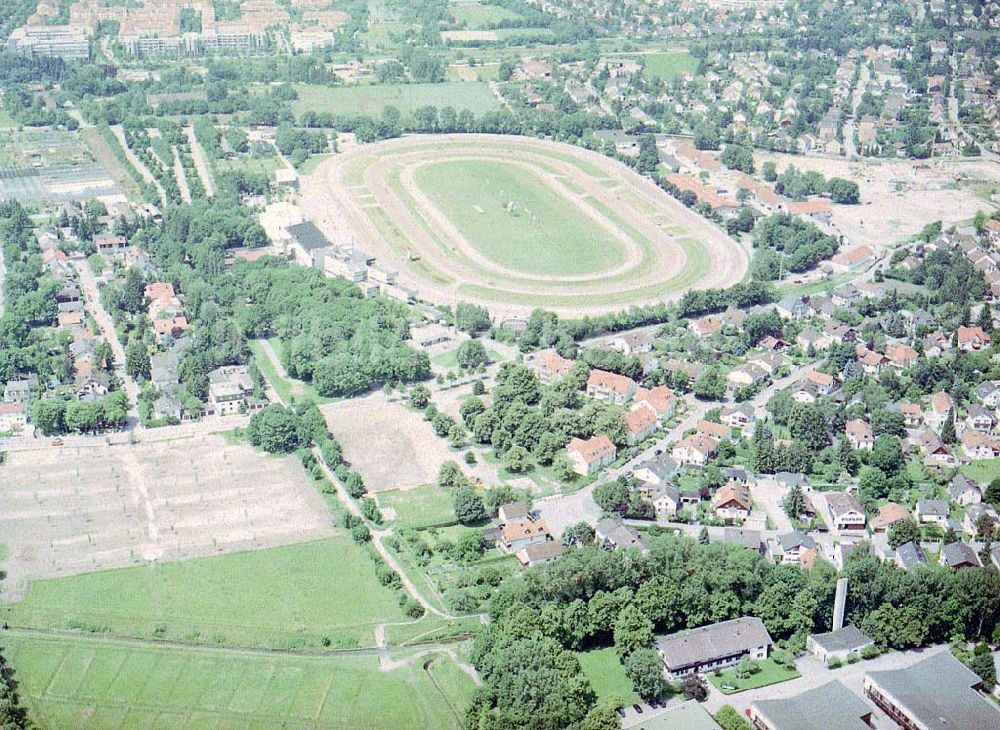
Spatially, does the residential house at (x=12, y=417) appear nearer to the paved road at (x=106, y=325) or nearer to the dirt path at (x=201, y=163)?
the paved road at (x=106, y=325)

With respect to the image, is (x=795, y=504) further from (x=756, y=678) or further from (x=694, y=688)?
(x=694, y=688)

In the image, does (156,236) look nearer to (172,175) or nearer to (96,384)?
(172,175)

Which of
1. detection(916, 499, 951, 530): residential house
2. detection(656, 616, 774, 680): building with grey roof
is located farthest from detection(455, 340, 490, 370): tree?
detection(656, 616, 774, 680): building with grey roof

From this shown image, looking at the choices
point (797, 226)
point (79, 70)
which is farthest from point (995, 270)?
point (79, 70)

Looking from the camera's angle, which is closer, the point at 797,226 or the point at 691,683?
the point at 691,683

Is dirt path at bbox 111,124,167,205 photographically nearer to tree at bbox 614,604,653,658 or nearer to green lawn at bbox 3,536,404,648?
green lawn at bbox 3,536,404,648

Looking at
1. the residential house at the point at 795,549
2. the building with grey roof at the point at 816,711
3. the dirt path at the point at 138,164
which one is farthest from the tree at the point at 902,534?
the dirt path at the point at 138,164
